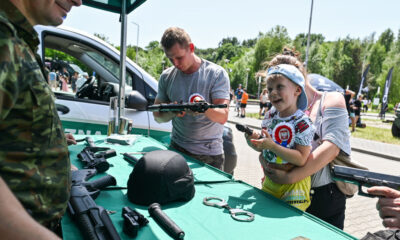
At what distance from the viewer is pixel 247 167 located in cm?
642

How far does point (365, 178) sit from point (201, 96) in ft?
4.75

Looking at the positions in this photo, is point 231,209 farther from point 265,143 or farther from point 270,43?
point 270,43

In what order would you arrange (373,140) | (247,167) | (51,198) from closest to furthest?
(51,198)
(247,167)
(373,140)

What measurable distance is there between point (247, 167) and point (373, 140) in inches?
304

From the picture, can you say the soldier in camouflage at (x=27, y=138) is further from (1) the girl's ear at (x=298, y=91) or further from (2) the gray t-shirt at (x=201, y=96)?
(2) the gray t-shirt at (x=201, y=96)

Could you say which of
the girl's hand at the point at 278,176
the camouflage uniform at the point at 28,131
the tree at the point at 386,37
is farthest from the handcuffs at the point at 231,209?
the tree at the point at 386,37

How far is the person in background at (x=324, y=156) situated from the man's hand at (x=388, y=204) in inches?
15.5

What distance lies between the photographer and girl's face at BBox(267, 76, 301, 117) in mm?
1741

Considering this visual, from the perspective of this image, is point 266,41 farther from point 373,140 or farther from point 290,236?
point 290,236

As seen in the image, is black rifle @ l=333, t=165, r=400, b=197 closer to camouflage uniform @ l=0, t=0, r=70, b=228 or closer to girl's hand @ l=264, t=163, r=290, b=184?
girl's hand @ l=264, t=163, r=290, b=184

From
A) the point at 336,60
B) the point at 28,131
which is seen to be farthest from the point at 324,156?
the point at 336,60

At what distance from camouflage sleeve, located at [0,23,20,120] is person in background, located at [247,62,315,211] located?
125 centimetres

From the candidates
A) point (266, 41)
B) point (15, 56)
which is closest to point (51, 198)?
point (15, 56)

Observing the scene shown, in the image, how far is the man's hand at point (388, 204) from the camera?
1219 mm
